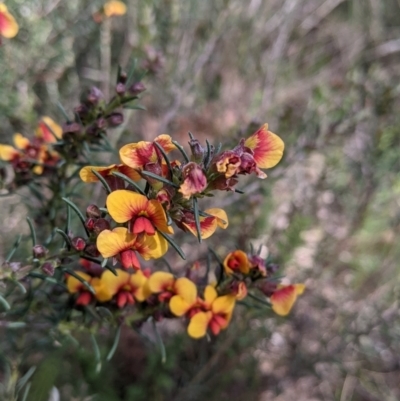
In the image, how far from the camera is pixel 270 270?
3.91 ft

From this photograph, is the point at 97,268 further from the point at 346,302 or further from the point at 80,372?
the point at 346,302

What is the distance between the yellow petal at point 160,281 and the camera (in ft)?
3.83

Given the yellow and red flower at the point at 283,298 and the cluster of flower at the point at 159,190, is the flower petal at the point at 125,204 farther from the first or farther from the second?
the yellow and red flower at the point at 283,298

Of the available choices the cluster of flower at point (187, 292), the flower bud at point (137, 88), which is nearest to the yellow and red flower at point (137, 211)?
the cluster of flower at point (187, 292)

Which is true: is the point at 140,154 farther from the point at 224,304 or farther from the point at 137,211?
the point at 224,304

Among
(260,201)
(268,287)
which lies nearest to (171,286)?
(268,287)

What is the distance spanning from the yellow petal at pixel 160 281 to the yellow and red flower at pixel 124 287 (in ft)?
0.09

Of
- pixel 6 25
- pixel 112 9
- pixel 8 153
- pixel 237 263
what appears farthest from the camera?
pixel 112 9

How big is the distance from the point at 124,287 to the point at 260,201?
1024 millimetres

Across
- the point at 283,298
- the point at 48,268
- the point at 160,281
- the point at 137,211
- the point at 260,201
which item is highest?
the point at 137,211

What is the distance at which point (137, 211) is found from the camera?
0.86m

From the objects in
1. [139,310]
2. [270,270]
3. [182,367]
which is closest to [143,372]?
[182,367]

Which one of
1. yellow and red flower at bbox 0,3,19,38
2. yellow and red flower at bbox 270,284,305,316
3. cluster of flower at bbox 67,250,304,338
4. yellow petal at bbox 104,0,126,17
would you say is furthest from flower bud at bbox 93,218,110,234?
yellow petal at bbox 104,0,126,17

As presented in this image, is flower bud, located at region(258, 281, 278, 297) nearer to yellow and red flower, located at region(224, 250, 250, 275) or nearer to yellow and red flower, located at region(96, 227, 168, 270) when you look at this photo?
yellow and red flower, located at region(224, 250, 250, 275)
